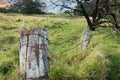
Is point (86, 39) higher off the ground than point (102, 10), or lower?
lower

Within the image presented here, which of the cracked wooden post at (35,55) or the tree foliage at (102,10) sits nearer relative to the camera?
the cracked wooden post at (35,55)

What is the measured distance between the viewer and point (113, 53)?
27.4 feet

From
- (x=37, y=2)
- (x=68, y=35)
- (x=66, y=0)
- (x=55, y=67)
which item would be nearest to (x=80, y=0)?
(x=66, y=0)

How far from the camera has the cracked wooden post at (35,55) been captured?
19.0 ft

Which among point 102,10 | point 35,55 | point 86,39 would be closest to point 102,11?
point 102,10

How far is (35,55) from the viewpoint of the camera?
19.2 feet

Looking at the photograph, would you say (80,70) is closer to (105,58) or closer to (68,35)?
(105,58)

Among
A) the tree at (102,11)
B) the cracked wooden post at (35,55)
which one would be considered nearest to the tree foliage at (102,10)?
the tree at (102,11)

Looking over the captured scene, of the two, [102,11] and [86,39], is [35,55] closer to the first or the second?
[102,11]

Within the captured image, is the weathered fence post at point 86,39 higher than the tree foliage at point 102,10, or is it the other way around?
the tree foliage at point 102,10

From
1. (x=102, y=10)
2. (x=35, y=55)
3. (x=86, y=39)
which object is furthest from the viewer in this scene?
(x=86, y=39)

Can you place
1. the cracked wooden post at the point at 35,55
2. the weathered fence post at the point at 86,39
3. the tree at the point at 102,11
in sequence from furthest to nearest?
1. the weathered fence post at the point at 86,39
2. the tree at the point at 102,11
3. the cracked wooden post at the point at 35,55

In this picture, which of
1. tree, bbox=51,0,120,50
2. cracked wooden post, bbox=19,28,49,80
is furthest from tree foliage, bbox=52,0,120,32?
cracked wooden post, bbox=19,28,49,80

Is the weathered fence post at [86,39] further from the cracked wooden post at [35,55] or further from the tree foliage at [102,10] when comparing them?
the cracked wooden post at [35,55]
